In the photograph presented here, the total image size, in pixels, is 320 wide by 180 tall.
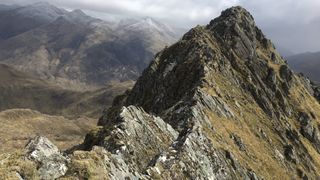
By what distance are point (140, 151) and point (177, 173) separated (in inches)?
301

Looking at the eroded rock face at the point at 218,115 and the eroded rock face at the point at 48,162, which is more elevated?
the eroded rock face at the point at 48,162

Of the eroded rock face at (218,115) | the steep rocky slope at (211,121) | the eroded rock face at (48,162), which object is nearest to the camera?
the eroded rock face at (48,162)

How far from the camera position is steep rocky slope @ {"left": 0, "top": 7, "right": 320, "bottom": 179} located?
4506 centimetres

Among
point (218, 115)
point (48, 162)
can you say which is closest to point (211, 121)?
point (218, 115)

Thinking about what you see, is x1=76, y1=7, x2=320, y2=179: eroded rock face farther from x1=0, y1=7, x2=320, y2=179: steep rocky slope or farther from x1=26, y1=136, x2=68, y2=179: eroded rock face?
x1=26, y1=136, x2=68, y2=179: eroded rock face

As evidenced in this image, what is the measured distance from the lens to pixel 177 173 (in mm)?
45469

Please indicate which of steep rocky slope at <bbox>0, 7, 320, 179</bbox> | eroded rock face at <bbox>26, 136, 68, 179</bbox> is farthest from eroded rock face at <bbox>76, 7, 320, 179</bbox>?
eroded rock face at <bbox>26, 136, 68, 179</bbox>

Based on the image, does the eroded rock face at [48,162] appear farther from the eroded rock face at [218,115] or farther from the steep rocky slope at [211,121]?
the eroded rock face at [218,115]

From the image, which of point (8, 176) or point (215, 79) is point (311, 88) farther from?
point (8, 176)

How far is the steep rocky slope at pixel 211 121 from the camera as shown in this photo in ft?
148

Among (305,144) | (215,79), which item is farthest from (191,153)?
(305,144)

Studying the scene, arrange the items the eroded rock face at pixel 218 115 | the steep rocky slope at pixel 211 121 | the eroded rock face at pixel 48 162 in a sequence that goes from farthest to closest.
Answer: the eroded rock face at pixel 218 115
the steep rocky slope at pixel 211 121
the eroded rock face at pixel 48 162

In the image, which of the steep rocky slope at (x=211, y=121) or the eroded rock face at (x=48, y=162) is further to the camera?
the steep rocky slope at (x=211, y=121)

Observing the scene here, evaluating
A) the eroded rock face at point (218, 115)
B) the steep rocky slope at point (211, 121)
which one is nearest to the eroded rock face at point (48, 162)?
the steep rocky slope at point (211, 121)
